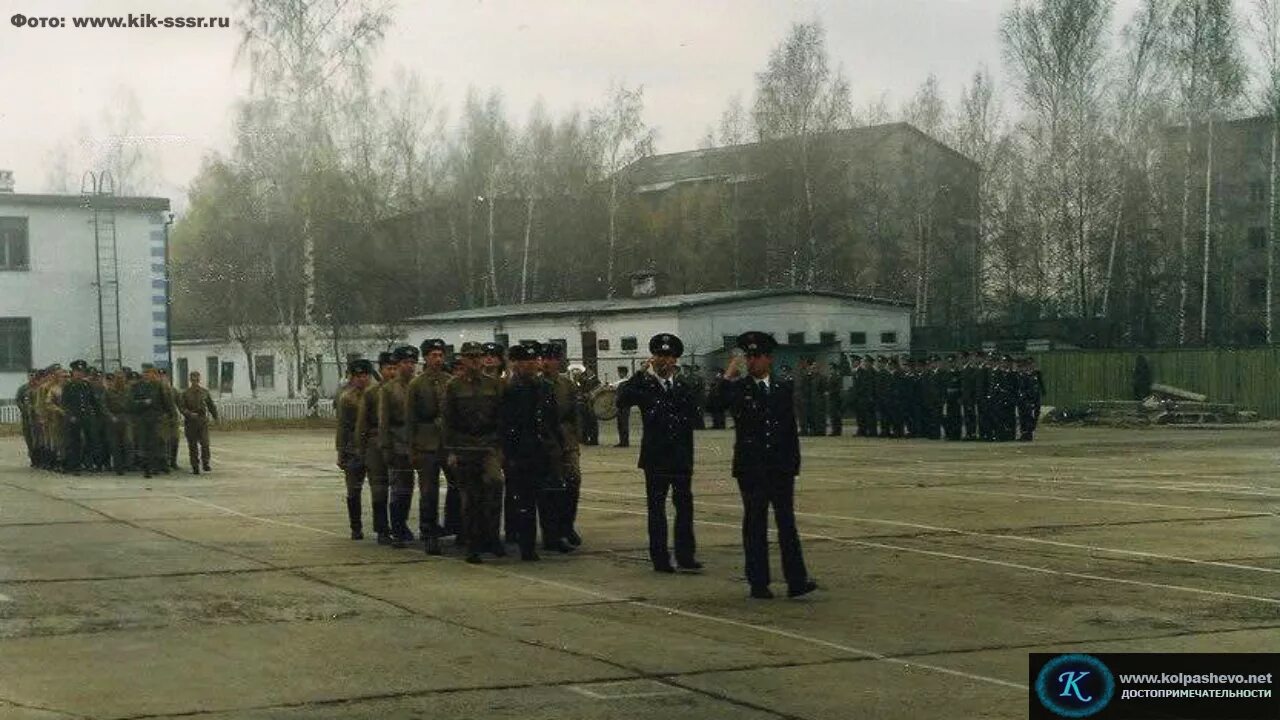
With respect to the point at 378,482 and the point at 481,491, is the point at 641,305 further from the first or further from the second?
the point at 481,491

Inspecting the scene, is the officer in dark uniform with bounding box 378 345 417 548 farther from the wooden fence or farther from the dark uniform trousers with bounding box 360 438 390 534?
the wooden fence

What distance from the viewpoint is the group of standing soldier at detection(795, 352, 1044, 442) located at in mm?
33594

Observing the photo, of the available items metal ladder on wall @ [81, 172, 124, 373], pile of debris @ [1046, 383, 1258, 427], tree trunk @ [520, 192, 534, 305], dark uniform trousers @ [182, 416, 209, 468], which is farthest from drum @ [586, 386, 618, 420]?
tree trunk @ [520, 192, 534, 305]

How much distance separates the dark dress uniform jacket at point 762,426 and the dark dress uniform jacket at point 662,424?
4.79ft

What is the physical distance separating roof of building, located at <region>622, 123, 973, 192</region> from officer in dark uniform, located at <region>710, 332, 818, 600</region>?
4408 centimetres

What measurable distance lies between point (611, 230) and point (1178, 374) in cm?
2220

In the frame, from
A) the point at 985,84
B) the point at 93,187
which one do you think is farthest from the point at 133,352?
the point at 985,84

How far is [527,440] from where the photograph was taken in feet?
48.6

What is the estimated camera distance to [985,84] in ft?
195

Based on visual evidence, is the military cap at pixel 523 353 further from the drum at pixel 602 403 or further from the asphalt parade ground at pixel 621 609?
the drum at pixel 602 403

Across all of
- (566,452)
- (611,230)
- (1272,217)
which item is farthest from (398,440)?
(611,230)

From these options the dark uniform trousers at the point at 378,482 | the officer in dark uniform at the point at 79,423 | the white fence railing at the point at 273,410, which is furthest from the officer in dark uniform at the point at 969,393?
the white fence railing at the point at 273,410

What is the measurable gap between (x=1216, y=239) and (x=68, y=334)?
1323 inches

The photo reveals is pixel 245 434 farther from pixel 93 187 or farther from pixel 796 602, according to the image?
pixel 796 602
